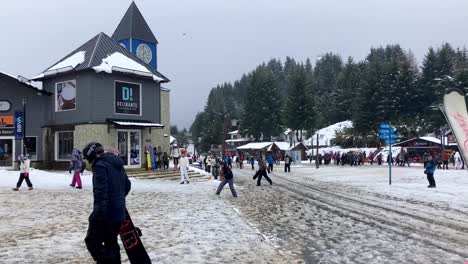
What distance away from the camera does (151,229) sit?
29.7 feet

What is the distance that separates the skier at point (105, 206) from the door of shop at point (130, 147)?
69.1 feet

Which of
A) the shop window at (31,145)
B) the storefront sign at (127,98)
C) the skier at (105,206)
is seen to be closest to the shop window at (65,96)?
the storefront sign at (127,98)

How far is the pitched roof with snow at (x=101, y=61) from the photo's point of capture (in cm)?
2520

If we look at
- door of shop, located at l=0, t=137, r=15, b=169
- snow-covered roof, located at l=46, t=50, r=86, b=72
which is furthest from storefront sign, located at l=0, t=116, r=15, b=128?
snow-covered roof, located at l=46, t=50, r=86, b=72

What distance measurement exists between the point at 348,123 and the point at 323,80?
33.1 meters

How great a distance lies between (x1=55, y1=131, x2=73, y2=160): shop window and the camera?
26013 millimetres

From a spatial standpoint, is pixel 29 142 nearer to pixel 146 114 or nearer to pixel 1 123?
pixel 1 123

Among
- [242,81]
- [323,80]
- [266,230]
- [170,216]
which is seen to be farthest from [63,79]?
[242,81]

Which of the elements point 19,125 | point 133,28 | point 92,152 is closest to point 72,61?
point 19,125

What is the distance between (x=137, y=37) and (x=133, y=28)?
83 cm

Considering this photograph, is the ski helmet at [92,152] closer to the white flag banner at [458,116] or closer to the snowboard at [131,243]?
the snowboard at [131,243]

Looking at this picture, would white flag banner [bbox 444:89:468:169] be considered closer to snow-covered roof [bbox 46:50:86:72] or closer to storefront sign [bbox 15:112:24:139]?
snow-covered roof [bbox 46:50:86:72]

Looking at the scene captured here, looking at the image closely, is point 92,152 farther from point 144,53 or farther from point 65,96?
point 144,53

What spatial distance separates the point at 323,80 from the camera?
371 ft
